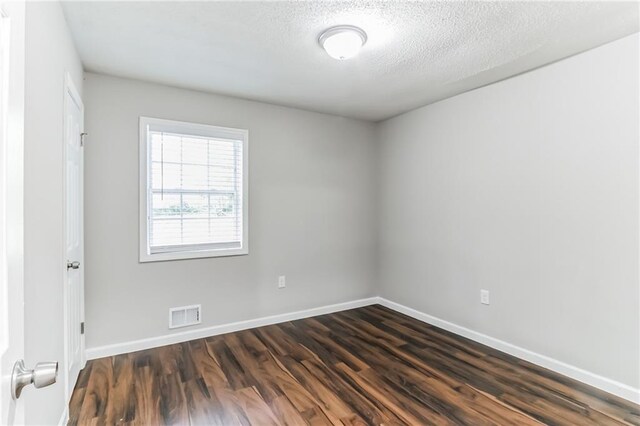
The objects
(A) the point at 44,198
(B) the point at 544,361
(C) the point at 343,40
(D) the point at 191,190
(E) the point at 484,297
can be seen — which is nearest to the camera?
(A) the point at 44,198

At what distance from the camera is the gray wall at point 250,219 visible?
2.88 metres

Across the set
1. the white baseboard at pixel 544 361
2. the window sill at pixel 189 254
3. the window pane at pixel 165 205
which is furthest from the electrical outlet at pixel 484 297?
the window pane at pixel 165 205

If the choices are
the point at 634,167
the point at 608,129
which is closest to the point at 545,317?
the point at 634,167

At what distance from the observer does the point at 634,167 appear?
2.22 meters

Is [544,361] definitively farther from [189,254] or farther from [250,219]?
[189,254]

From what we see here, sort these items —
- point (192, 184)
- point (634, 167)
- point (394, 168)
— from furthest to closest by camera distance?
point (394, 168)
point (192, 184)
point (634, 167)

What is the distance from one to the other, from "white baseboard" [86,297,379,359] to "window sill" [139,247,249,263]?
0.73 metres

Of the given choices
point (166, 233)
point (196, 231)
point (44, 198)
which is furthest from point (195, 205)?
point (44, 198)

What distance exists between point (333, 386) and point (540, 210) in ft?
7.14

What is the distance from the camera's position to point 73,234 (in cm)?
236

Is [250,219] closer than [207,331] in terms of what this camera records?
No

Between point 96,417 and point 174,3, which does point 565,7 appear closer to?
point 174,3

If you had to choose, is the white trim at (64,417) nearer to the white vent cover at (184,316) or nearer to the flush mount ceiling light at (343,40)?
the white vent cover at (184,316)

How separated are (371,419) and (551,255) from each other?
1916 mm
